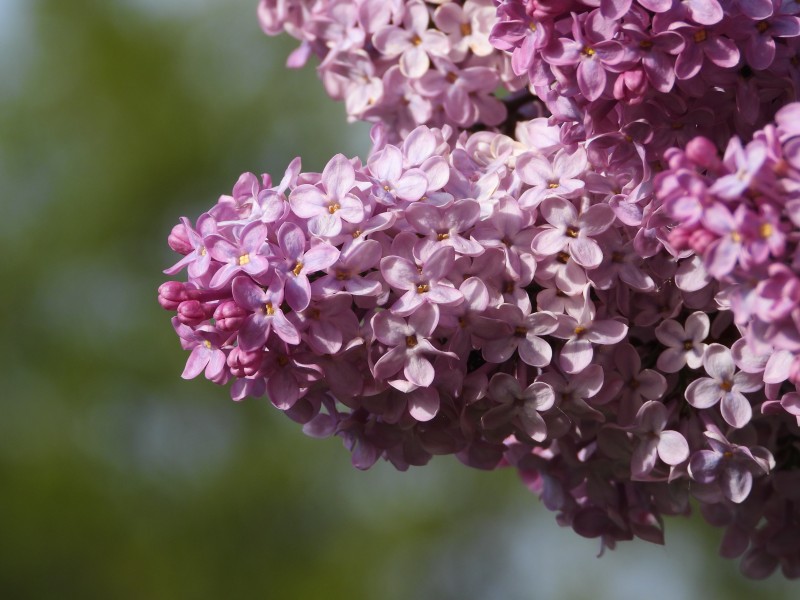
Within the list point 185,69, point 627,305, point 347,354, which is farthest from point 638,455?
point 185,69

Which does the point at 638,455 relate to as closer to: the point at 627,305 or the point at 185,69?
the point at 627,305

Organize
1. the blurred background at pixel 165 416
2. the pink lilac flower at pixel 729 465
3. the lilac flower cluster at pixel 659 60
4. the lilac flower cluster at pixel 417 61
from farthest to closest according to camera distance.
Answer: the blurred background at pixel 165 416, the lilac flower cluster at pixel 417 61, the pink lilac flower at pixel 729 465, the lilac flower cluster at pixel 659 60

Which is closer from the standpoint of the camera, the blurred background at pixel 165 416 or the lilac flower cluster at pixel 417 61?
the lilac flower cluster at pixel 417 61

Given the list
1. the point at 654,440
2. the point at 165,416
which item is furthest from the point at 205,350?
the point at 165,416

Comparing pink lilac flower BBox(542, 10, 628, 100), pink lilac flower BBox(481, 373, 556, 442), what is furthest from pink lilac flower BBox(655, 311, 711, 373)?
pink lilac flower BBox(542, 10, 628, 100)

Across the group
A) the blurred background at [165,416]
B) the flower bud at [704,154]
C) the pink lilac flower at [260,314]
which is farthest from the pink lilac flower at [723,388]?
the blurred background at [165,416]

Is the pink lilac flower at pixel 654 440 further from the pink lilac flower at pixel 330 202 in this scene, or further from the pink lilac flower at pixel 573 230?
the pink lilac flower at pixel 330 202
